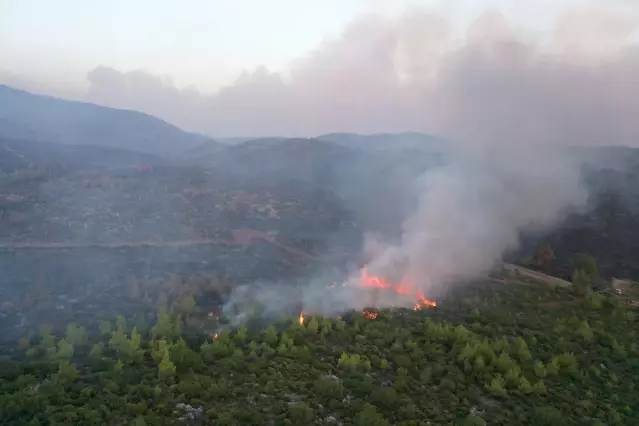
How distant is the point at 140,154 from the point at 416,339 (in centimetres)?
8511

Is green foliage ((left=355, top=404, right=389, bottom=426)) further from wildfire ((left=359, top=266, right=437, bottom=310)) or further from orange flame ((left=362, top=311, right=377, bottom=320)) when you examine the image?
wildfire ((left=359, top=266, right=437, bottom=310))

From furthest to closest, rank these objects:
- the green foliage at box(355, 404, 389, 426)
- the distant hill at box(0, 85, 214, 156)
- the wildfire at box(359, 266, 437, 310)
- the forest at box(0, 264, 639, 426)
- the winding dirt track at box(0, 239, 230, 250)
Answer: the distant hill at box(0, 85, 214, 156) → the winding dirt track at box(0, 239, 230, 250) → the wildfire at box(359, 266, 437, 310) → the forest at box(0, 264, 639, 426) → the green foliage at box(355, 404, 389, 426)

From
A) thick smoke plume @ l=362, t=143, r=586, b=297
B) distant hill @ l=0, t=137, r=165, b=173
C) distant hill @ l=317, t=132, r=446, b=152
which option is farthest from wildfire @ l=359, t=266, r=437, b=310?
distant hill @ l=317, t=132, r=446, b=152

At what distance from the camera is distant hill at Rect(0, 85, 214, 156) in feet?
373

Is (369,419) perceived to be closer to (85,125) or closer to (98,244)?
(98,244)

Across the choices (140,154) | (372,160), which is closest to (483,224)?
(372,160)

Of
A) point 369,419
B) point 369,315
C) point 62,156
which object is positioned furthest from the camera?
point 62,156

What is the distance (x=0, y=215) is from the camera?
47.0 meters

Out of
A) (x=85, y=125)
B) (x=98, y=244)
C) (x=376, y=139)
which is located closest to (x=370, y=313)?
(x=98, y=244)

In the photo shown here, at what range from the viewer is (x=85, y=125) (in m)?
129

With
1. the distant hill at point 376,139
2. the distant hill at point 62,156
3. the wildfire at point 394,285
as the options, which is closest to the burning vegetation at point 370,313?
the wildfire at point 394,285

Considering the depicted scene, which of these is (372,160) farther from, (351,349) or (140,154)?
(351,349)

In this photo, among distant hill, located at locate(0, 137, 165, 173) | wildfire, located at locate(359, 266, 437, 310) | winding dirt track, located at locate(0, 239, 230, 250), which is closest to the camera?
wildfire, located at locate(359, 266, 437, 310)

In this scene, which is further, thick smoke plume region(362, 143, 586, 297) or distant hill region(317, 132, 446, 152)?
distant hill region(317, 132, 446, 152)
